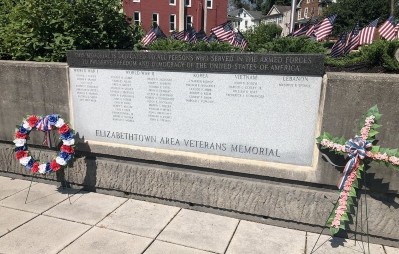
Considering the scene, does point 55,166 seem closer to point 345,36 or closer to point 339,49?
point 339,49

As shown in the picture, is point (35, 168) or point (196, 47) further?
point (196, 47)

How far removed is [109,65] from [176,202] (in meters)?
1.80

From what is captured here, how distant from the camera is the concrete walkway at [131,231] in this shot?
11.1ft

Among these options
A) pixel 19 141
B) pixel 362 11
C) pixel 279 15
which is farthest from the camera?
pixel 279 15

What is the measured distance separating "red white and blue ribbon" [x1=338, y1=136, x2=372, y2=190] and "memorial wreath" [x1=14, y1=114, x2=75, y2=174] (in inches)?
119

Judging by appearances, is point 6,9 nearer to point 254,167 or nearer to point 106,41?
point 106,41

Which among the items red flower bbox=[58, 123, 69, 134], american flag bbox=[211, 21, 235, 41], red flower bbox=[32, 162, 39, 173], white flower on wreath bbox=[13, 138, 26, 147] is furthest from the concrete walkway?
american flag bbox=[211, 21, 235, 41]

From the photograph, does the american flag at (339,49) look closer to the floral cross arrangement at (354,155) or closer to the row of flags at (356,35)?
the row of flags at (356,35)

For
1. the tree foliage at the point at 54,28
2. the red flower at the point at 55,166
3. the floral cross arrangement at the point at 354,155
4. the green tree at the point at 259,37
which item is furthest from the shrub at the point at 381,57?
the red flower at the point at 55,166

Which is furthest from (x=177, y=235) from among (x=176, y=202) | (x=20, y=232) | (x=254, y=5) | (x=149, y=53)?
(x=254, y=5)

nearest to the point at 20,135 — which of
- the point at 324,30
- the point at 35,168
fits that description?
the point at 35,168

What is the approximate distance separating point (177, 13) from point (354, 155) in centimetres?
4296

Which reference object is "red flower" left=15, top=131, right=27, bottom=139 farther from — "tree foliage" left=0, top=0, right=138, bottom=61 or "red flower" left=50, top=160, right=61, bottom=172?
"tree foliage" left=0, top=0, right=138, bottom=61

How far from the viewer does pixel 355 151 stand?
310 cm
